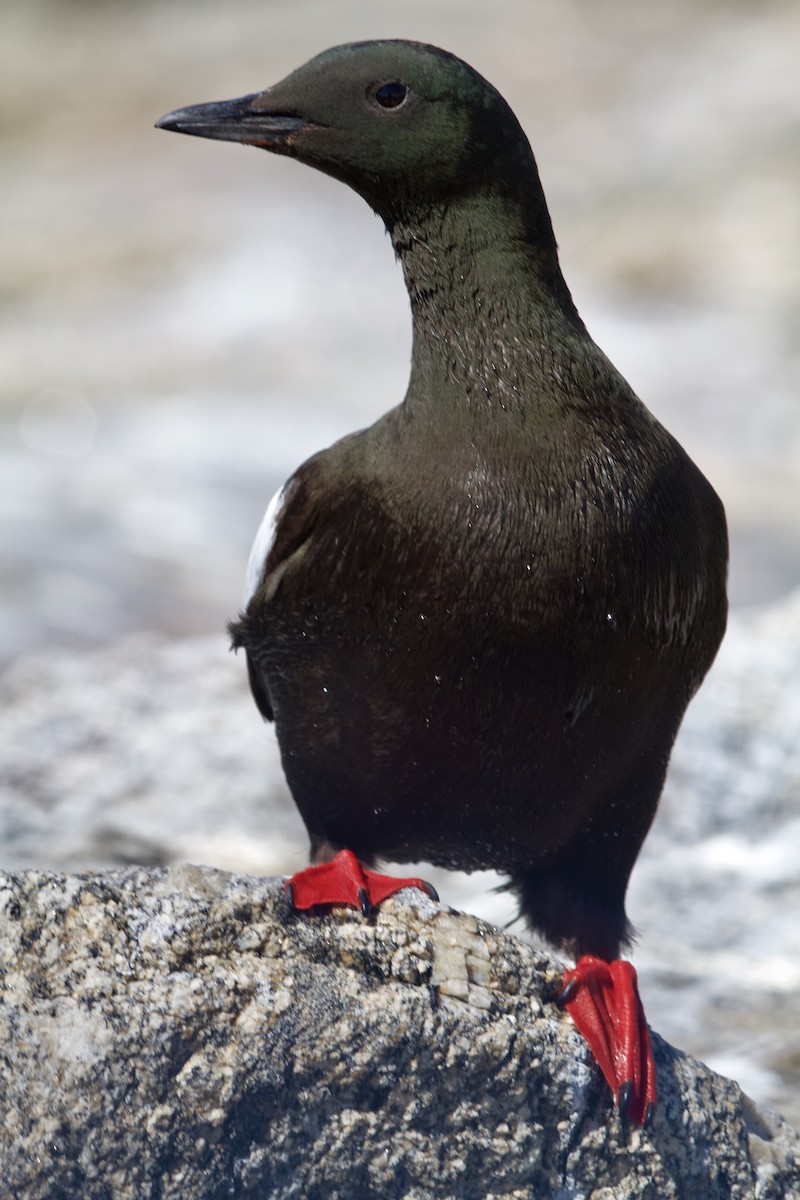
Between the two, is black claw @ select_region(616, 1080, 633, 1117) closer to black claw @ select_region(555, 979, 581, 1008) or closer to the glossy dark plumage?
black claw @ select_region(555, 979, 581, 1008)

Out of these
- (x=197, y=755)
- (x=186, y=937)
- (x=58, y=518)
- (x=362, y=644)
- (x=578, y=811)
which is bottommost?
(x=186, y=937)

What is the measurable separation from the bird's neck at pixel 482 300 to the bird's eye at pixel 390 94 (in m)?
0.23

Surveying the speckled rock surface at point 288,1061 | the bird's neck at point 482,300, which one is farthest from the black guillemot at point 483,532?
the speckled rock surface at point 288,1061

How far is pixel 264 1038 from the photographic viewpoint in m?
3.12

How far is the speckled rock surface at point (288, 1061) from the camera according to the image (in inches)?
118

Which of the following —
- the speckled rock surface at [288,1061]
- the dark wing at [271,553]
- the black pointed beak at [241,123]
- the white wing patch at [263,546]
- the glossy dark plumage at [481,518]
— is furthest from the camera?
the white wing patch at [263,546]

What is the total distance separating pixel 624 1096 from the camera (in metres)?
3.37

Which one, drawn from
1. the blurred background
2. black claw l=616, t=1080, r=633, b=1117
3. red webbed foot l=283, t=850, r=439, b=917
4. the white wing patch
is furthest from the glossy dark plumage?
the blurred background

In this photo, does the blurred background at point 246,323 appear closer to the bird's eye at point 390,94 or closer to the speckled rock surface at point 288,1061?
the speckled rock surface at point 288,1061

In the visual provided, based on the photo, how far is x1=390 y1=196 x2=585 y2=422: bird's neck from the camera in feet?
11.0

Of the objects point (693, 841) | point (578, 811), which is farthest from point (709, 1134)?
point (693, 841)

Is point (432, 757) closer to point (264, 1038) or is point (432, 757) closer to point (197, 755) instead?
point (264, 1038)

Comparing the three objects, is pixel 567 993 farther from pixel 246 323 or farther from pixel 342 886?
pixel 246 323

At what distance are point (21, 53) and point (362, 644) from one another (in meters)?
14.4
